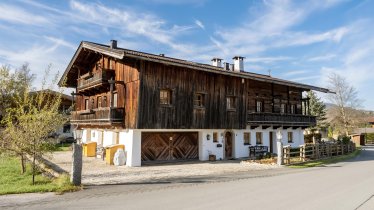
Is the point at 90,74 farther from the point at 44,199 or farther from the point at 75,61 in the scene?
the point at 44,199

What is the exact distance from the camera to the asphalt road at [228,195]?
389 inches

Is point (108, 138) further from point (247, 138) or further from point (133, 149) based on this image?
point (247, 138)

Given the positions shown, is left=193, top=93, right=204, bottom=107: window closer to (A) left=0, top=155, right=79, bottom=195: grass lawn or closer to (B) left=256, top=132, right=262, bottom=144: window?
(B) left=256, top=132, right=262, bottom=144: window

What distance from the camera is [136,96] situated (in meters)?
20.9

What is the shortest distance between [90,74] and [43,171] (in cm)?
1122

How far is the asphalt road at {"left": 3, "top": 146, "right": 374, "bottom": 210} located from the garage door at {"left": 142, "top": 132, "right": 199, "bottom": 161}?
324 inches

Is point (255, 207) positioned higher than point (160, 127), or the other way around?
point (160, 127)

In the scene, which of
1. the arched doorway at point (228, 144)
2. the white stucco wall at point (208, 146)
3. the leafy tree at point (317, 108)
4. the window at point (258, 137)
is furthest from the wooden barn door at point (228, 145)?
the leafy tree at point (317, 108)

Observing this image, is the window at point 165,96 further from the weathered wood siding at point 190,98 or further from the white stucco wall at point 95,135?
the white stucco wall at point 95,135

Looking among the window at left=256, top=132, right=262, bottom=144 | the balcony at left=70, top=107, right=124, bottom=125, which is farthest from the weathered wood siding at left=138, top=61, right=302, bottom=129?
the window at left=256, top=132, right=262, bottom=144

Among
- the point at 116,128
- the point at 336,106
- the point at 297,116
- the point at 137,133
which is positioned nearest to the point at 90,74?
the point at 116,128

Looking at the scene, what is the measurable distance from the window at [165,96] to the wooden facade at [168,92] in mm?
156

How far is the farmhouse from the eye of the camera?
2120cm

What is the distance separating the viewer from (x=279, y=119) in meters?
29.9
